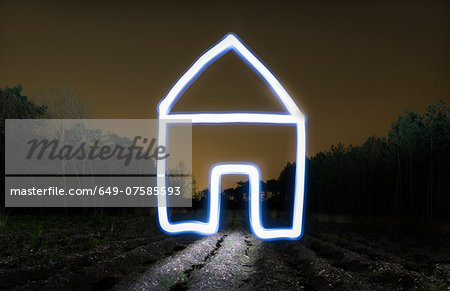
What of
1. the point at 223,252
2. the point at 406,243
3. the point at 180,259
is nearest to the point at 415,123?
the point at 406,243

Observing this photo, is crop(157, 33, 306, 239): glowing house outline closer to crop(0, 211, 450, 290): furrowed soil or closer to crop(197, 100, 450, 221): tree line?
crop(0, 211, 450, 290): furrowed soil

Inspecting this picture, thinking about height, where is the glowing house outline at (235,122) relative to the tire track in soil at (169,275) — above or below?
above

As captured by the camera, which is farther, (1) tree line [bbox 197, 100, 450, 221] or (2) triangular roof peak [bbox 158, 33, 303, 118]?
(1) tree line [bbox 197, 100, 450, 221]

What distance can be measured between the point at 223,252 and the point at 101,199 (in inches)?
1171

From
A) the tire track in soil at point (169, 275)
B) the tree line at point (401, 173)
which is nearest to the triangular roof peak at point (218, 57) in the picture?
the tire track in soil at point (169, 275)

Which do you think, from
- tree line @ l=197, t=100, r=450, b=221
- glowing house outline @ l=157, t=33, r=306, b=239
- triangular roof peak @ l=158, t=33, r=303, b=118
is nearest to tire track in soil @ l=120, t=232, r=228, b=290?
glowing house outline @ l=157, t=33, r=306, b=239

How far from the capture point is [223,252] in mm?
13883

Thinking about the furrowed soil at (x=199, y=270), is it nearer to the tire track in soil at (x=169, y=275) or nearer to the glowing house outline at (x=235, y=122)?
the tire track in soil at (x=169, y=275)

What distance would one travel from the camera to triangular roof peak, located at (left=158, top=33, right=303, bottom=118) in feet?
29.5

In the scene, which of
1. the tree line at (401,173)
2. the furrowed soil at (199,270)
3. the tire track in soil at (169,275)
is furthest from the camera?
→ the tree line at (401,173)

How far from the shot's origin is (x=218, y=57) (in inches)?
369

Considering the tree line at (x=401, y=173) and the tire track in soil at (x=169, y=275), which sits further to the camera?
the tree line at (x=401, y=173)

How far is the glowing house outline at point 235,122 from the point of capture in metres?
8.65

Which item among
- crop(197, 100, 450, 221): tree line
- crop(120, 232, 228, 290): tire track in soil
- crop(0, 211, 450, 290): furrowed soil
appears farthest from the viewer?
crop(197, 100, 450, 221): tree line
